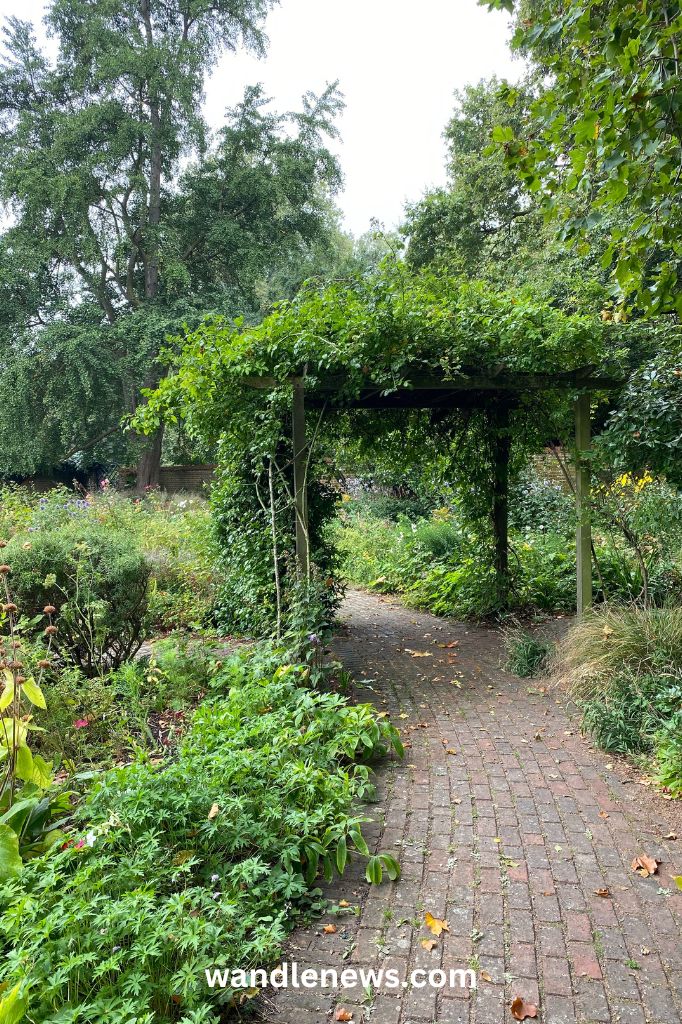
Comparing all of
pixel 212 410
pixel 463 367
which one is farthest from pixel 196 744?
pixel 463 367

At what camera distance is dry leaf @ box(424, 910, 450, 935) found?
233cm

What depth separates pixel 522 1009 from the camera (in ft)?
6.54

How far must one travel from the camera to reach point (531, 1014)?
1.98m

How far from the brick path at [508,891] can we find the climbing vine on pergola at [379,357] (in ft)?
7.01

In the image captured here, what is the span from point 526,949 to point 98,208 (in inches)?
846

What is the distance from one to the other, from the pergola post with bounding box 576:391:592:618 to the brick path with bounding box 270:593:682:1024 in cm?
174

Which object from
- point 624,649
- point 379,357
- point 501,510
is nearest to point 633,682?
point 624,649

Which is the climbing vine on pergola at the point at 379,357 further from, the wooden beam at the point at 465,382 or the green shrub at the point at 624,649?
the green shrub at the point at 624,649

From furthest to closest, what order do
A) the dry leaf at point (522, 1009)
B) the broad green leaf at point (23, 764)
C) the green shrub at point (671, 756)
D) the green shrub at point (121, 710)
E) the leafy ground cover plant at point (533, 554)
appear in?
the leafy ground cover plant at point (533, 554), the green shrub at point (121, 710), the green shrub at point (671, 756), the broad green leaf at point (23, 764), the dry leaf at point (522, 1009)

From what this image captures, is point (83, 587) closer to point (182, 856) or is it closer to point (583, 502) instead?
point (182, 856)

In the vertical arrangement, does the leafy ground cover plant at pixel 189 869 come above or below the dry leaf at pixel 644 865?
above

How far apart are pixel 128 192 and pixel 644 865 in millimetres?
20516

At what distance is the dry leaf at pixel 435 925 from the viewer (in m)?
2.33

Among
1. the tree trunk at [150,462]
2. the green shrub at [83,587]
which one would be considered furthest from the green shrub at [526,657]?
the tree trunk at [150,462]
